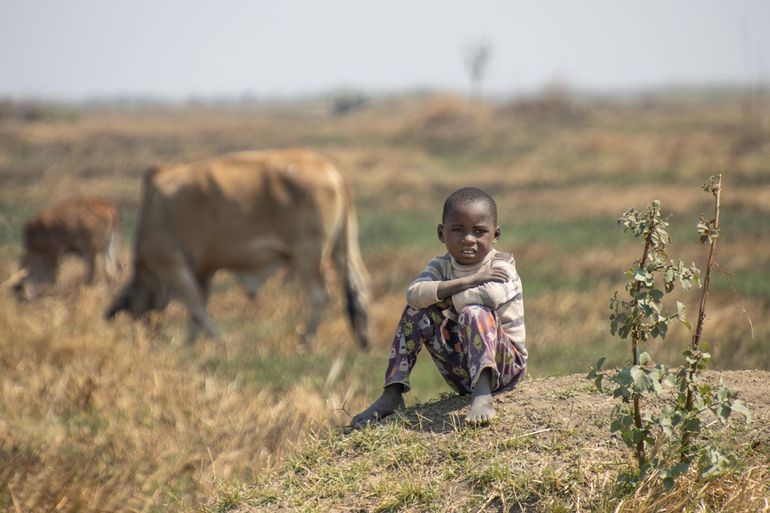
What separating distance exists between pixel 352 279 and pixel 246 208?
4.77ft

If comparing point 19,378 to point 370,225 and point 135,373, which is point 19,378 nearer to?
point 135,373

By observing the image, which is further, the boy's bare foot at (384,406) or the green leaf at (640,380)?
the boy's bare foot at (384,406)

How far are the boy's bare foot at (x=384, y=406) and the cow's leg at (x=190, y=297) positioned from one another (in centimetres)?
649

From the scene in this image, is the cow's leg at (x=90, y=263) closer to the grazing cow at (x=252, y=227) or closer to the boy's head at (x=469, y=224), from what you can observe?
the grazing cow at (x=252, y=227)

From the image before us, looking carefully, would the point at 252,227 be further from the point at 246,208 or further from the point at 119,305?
the point at 119,305

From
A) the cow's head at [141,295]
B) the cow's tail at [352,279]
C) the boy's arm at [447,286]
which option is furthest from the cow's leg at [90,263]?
the boy's arm at [447,286]

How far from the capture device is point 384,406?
538 cm

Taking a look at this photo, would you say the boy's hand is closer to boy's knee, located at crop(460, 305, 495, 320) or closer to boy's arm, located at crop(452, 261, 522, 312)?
boy's arm, located at crop(452, 261, 522, 312)

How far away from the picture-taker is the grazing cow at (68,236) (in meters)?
15.8

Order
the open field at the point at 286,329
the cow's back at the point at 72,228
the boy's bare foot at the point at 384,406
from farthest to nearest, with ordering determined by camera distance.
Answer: the cow's back at the point at 72,228
the open field at the point at 286,329
the boy's bare foot at the point at 384,406

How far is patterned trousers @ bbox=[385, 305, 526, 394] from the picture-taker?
16.4ft

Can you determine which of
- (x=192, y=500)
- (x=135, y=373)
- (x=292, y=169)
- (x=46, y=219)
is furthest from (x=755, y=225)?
(x=192, y=500)

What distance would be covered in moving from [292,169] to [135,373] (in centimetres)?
371

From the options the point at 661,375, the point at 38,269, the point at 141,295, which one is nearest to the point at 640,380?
the point at 661,375
